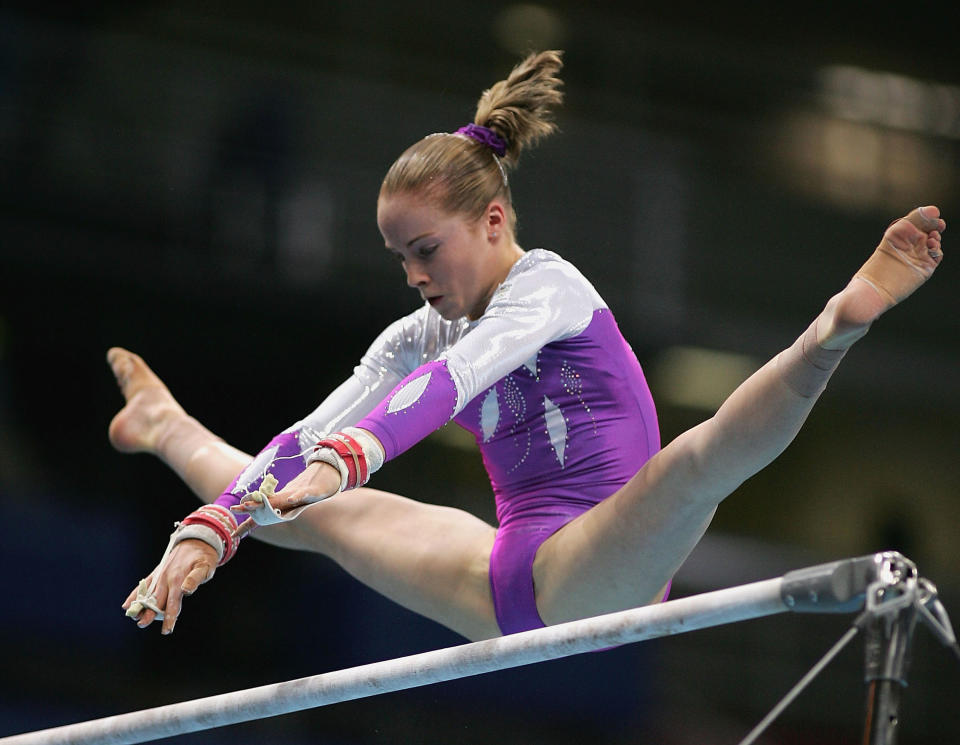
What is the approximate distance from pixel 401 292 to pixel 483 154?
2595mm

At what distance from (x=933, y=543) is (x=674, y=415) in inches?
55.3

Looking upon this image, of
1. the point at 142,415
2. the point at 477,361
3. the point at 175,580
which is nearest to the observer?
the point at 175,580

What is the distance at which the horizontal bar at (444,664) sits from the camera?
5.44 ft

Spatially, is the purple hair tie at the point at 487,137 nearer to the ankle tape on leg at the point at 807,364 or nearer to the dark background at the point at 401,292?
the ankle tape on leg at the point at 807,364

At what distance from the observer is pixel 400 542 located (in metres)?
2.58

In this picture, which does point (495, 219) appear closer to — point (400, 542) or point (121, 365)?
point (400, 542)

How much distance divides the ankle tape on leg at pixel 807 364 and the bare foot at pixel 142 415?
183 cm

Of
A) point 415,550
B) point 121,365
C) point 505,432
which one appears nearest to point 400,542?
point 415,550

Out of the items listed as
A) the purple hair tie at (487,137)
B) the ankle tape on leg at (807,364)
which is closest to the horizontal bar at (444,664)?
the ankle tape on leg at (807,364)

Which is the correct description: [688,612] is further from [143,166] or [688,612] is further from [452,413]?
[143,166]

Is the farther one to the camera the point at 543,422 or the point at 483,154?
the point at 483,154

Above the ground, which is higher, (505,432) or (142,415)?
(142,415)

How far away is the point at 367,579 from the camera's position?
2.65 metres

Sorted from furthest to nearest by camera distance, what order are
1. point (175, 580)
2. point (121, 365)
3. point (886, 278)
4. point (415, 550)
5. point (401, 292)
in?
point (401, 292) → point (121, 365) → point (415, 550) → point (175, 580) → point (886, 278)
